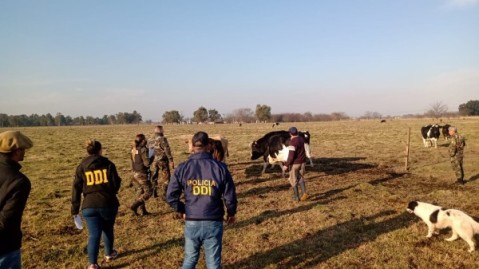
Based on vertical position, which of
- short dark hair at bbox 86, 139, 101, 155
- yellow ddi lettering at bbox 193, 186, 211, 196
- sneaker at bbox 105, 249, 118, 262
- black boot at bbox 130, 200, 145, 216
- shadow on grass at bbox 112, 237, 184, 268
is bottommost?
shadow on grass at bbox 112, 237, 184, 268

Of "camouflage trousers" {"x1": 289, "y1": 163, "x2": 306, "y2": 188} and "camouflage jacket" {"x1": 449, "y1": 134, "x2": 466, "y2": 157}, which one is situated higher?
"camouflage jacket" {"x1": 449, "y1": 134, "x2": 466, "y2": 157}

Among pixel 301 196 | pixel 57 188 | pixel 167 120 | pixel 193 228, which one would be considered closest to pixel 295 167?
pixel 301 196

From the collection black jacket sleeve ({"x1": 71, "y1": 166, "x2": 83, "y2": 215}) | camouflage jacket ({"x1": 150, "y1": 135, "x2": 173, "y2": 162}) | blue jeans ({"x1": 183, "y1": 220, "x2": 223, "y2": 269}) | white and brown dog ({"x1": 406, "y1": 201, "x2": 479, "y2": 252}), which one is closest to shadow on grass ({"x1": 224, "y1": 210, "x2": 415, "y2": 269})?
white and brown dog ({"x1": 406, "y1": 201, "x2": 479, "y2": 252})

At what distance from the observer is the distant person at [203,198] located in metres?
4.61

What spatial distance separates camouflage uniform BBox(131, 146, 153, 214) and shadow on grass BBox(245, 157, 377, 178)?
632 cm

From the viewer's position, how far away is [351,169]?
53.4 feet

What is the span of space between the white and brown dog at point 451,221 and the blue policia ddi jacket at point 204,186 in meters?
4.94

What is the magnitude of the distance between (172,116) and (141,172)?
458 feet

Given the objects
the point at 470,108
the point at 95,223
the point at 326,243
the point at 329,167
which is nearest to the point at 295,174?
the point at 326,243

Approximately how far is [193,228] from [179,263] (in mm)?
2447

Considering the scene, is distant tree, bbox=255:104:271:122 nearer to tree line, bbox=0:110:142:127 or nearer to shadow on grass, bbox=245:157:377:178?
tree line, bbox=0:110:142:127

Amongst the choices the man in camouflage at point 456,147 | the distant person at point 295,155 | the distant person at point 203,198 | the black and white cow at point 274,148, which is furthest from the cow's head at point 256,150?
the distant person at point 203,198

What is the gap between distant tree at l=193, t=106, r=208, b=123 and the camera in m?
143

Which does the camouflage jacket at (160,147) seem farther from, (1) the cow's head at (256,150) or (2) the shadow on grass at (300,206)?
(1) the cow's head at (256,150)
